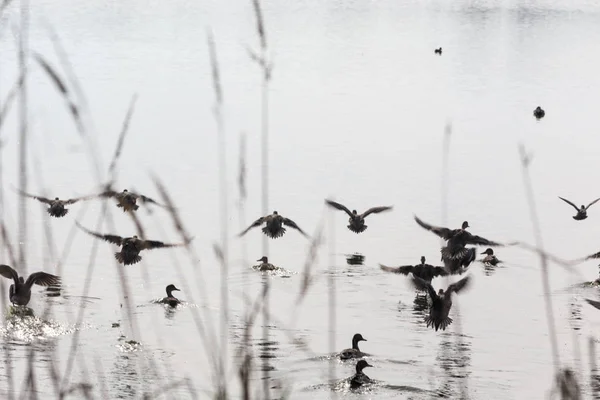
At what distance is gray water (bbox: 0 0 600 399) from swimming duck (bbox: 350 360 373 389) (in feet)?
0.61

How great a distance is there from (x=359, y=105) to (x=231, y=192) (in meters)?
15.4

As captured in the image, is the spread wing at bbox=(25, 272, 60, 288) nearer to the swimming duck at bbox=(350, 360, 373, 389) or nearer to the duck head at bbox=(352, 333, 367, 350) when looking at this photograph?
the swimming duck at bbox=(350, 360, 373, 389)

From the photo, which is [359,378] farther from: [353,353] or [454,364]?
[454,364]

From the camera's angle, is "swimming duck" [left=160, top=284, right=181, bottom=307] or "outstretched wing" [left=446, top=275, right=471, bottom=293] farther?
"swimming duck" [left=160, top=284, right=181, bottom=307]

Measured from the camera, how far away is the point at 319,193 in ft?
76.7

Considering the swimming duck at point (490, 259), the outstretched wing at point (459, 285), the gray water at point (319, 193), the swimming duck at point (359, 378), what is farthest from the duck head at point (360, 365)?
the swimming duck at point (490, 259)

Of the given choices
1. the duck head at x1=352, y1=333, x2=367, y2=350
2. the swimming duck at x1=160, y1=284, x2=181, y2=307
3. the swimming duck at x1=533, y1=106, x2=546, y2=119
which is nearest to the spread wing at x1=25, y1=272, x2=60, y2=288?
the swimming duck at x1=160, y1=284, x2=181, y2=307

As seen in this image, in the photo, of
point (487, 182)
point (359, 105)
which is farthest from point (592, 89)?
point (487, 182)

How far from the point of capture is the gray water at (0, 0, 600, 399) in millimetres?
13273

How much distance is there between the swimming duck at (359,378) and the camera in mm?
12852

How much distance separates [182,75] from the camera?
3959 cm

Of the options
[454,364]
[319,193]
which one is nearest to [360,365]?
[454,364]

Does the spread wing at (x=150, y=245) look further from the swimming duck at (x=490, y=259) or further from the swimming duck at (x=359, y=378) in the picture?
the swimming duck at (x=490, y=259)

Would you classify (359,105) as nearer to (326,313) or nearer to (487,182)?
(487,182)
